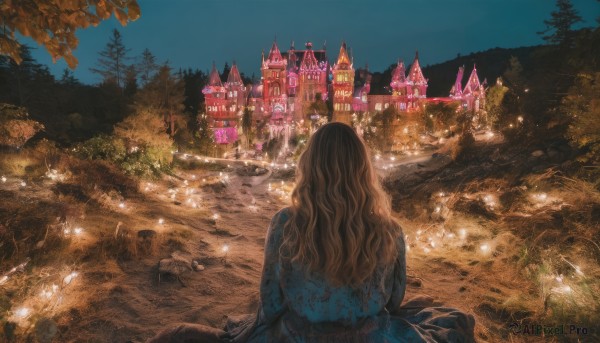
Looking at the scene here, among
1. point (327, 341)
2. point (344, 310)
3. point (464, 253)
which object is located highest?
point (344, 310)

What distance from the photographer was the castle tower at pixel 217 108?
3147 cm

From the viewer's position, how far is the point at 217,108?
104 ft

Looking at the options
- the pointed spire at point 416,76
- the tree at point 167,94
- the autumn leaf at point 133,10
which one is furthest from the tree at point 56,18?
the pointed spire at point 416,76

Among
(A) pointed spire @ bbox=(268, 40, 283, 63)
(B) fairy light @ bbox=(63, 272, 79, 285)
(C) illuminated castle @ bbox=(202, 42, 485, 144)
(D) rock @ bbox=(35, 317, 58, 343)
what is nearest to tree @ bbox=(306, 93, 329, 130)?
(C) illuminated castle @ bbox=(202, 42, 485, 144)

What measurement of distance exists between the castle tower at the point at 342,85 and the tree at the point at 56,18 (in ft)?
96.3

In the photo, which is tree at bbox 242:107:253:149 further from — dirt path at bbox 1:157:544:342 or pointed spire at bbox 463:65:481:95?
dirt path at bbox 1:157:544:342

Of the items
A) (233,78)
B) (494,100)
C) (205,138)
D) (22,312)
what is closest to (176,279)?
(22,312)

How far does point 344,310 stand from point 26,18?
10.7 ft

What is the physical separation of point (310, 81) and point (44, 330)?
31.5 meters

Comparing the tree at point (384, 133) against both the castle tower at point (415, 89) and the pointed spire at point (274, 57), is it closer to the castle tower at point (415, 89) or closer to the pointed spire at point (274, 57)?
the castle tower at point (415, 89)

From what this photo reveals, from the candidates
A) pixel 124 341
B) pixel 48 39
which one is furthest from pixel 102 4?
pixel 124 341

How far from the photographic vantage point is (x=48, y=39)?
2.99 metres

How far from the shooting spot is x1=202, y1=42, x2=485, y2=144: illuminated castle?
31688mm

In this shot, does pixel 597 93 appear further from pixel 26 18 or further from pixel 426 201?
pixel 26 18
